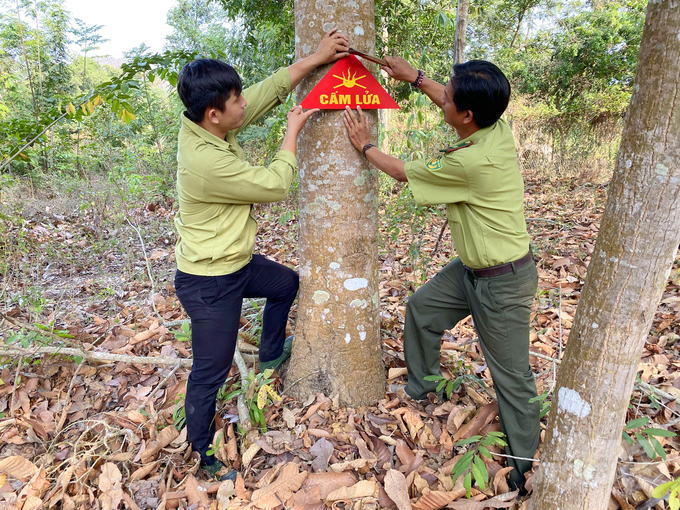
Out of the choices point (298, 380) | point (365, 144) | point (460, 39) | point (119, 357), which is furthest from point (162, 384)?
point (460, 39)

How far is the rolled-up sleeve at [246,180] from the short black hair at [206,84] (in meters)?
0.29

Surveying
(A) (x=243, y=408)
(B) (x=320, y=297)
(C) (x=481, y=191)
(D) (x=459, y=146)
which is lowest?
(A) (x=243, y=408)

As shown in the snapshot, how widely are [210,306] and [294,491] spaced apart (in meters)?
1.01

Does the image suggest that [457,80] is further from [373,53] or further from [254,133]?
[254,133]

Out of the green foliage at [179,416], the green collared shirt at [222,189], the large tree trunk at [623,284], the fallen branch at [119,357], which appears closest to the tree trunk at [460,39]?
the green collared shirt at [222,189]

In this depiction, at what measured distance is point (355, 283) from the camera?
244 cm

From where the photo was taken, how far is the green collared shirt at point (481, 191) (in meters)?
2.03

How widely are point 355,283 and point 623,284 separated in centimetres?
139

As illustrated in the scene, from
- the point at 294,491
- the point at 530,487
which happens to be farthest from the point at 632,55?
the point at 294,491

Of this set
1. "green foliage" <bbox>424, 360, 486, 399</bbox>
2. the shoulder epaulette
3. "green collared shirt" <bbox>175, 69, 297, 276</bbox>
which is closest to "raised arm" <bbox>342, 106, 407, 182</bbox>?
the shoulder epaulette

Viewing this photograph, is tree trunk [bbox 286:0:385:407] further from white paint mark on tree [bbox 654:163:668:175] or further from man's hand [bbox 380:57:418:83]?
white paint mark on tree [bbox 654:163:668:175]

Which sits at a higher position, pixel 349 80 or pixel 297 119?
pixel 349 80

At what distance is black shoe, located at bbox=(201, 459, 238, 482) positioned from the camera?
7.28 feet

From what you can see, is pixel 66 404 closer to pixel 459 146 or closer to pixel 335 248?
pixel 335 248
